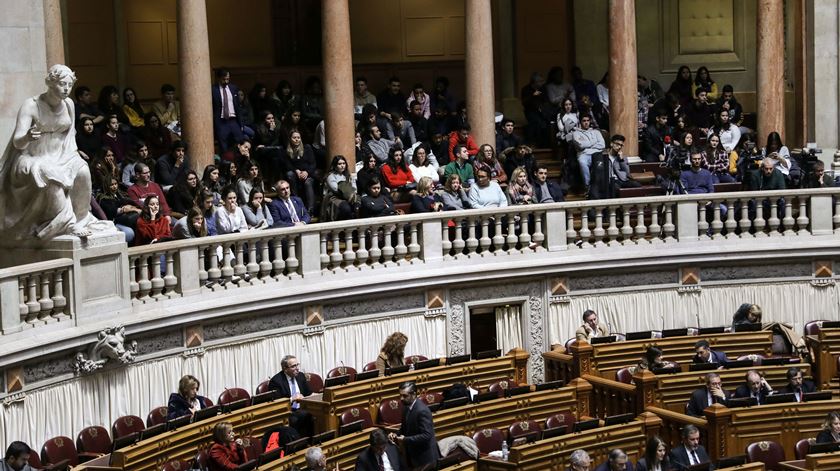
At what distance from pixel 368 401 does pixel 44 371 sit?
3.90 metres

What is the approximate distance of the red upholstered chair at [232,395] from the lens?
22266 mm

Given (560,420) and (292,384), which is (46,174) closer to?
(292,384)

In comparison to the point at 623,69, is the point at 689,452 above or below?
below

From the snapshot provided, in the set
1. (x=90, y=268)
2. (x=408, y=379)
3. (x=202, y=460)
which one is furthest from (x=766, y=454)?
(x=90, y=268)

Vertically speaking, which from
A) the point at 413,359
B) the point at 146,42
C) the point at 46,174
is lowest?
the point at 413,359

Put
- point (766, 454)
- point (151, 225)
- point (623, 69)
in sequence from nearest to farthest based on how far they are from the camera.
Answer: point (766, 454) < point (151, 225) < point (623, 69)

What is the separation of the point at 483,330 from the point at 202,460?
25.2 feet

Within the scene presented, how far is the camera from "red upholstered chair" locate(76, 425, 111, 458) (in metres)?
20.4

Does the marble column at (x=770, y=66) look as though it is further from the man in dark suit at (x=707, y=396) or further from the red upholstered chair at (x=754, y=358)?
the man in dark suit at (x=707, y=396)

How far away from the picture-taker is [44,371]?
20.6 m

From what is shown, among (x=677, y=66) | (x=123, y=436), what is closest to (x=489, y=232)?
(x=123, y=436)

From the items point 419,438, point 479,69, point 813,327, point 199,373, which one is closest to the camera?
point 419,438

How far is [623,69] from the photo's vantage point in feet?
98.0

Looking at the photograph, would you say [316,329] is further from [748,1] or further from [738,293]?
[748,1]
